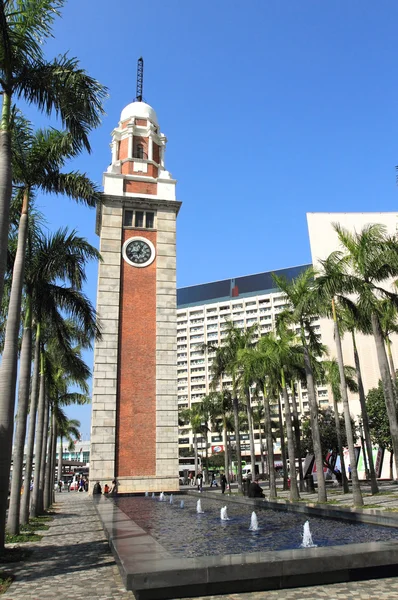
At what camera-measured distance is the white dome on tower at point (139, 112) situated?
38625 mm

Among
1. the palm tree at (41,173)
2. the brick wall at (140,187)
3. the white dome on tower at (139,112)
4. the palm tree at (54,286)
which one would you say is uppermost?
the white dome on tower at (139,112)

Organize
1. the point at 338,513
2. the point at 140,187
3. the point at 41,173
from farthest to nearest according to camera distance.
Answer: the point at 140,187
the point at 41,173
the point at 338,513

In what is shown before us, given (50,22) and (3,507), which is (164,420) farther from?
(50,22)

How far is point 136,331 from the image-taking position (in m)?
32.2

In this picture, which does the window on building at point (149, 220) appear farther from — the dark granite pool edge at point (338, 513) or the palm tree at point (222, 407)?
the dark granite pool edge at point (338, 513)

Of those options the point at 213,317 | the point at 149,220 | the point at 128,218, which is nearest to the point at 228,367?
the point at 149,220

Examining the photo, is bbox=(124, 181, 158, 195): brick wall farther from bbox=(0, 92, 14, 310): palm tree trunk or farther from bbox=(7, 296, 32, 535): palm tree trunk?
bbox=(0, 92, 14, 310): palm tree trunk

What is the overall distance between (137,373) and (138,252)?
319 inches

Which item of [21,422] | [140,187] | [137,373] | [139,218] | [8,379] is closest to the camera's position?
[8,379]

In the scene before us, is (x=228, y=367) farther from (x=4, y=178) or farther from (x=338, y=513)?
(x=4, y=178)

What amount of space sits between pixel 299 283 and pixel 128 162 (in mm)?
19248

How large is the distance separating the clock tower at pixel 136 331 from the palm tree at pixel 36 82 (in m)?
16.8

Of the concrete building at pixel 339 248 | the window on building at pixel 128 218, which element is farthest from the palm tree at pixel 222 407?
the concrete building at pixel 339 248

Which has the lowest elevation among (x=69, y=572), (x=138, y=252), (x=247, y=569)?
(x=69, y=572)
